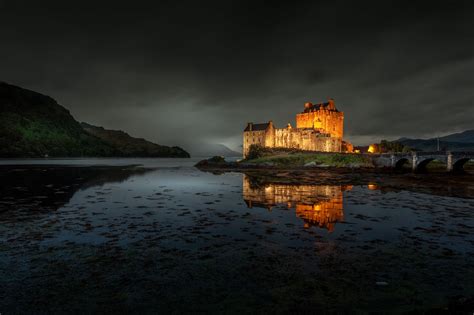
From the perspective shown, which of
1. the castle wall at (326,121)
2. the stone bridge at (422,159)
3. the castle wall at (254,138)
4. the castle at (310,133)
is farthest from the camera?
the castle wall at (254,138)

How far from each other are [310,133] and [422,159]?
52.4m

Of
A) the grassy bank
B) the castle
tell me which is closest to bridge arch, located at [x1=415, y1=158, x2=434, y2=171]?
the grassy bank

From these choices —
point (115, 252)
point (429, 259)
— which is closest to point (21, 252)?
point (115, 252)

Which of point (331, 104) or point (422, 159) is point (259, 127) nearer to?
point (331, 104)

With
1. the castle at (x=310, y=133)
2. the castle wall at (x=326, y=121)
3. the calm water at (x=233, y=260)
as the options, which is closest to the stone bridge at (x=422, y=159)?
the castle at (x=310, y=133)

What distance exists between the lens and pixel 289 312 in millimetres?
6820

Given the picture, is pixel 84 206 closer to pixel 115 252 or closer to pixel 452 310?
pixel 115 252

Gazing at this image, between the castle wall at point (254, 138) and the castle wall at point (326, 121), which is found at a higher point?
the castle wall at point (326, 121)

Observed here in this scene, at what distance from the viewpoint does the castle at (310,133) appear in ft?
381

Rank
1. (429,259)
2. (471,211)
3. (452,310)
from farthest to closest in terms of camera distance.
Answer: (471,211) → (429,259) → (452,310)

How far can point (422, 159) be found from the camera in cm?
6788

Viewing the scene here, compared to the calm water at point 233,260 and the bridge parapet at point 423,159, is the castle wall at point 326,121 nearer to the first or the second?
the bridge parapet at point 423,159

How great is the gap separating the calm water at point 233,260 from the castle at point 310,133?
325 feet

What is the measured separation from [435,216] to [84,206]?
87.5 feet
